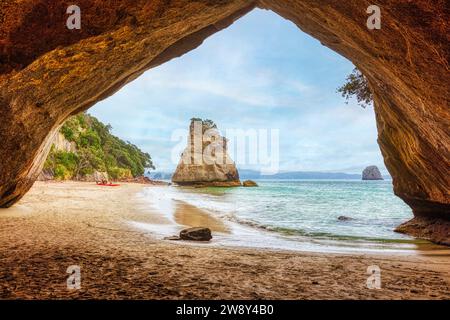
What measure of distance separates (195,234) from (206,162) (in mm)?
70325

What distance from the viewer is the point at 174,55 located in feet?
35.6

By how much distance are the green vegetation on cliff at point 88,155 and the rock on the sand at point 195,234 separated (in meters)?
52.2

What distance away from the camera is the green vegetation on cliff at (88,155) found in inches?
2240

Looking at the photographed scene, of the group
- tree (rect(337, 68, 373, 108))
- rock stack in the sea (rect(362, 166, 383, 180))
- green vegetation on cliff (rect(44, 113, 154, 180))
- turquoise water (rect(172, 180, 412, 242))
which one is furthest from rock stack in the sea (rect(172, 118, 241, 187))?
rock stack in the sea (rect(362, 166, 383, 180))

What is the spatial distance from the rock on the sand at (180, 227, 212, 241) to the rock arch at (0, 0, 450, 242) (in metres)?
5.05

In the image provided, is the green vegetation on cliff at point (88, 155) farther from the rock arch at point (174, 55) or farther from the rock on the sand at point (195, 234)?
the rock on the sand at point (195, 234)

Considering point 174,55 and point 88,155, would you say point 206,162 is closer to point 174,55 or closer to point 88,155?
point 88,155

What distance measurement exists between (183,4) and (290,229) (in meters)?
10.7

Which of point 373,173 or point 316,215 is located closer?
point 316,215

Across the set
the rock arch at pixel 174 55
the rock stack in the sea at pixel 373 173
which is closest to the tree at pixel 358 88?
the rock arch at pixel 174 55

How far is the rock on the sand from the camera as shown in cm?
868

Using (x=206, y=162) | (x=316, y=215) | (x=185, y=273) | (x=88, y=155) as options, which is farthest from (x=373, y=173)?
(x=185, y=273)
